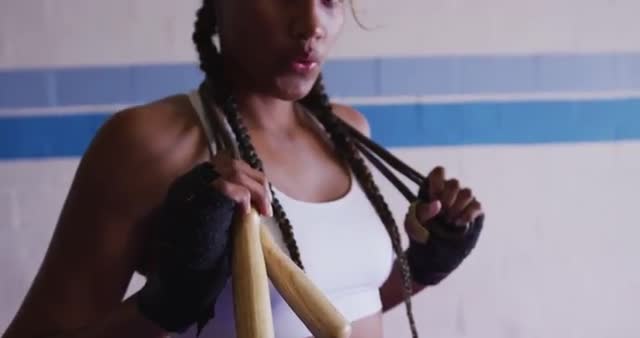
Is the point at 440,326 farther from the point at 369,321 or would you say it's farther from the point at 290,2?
the point at 290,2

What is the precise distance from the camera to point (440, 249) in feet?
2.88

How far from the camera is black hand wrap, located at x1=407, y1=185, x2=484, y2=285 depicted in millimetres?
854

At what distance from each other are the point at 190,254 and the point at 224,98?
0.82ft

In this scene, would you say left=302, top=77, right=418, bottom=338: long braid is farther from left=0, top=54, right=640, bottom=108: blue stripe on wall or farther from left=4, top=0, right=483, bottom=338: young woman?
left=0, top=54, right=640, bottom=108: blue stripe on wall

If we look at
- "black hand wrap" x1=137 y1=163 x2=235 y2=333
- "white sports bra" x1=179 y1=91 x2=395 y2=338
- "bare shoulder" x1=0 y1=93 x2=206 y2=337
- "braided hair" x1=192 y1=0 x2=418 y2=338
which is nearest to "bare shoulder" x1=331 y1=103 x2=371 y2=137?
"braided hair" x1=192 y1=0 x2=418 y2=338

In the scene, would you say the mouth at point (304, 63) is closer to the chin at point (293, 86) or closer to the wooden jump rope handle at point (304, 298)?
the chin at point (293, 86)

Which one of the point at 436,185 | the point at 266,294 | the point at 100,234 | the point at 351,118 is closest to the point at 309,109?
the point at 351,118

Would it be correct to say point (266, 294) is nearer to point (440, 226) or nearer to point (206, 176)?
point (206, 176)

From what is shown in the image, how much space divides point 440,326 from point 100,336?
0.84 meters

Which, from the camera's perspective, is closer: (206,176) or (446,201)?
(206,176)

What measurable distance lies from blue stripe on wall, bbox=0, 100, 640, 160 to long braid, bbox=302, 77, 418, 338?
440 mm

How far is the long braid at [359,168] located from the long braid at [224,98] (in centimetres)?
15

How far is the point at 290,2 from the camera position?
76cm

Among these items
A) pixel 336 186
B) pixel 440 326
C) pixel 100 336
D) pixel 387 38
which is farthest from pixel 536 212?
pixel 100 336
